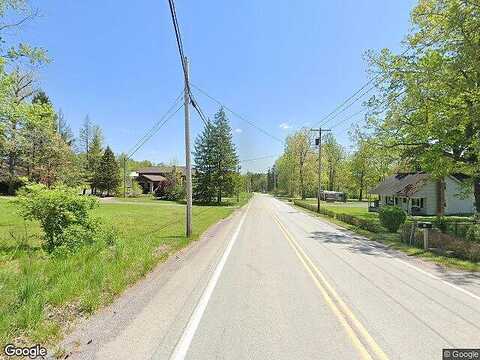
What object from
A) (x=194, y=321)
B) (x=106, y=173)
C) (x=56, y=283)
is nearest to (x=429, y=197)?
(x=194, y=321)

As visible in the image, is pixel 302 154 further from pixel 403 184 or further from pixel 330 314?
pixel 330 314

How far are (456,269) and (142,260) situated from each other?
33.3ft

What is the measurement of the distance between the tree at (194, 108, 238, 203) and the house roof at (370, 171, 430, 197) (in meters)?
23.4

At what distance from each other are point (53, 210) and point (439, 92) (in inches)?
877

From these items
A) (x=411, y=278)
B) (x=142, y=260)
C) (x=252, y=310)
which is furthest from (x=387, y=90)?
(x=252, y=310)

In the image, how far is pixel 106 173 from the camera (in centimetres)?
7550

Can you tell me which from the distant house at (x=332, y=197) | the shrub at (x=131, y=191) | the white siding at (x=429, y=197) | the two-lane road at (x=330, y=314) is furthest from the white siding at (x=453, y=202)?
the shrub at (x=131, y=191)

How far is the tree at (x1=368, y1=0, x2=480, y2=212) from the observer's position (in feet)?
67.3

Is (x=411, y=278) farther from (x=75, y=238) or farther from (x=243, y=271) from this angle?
(x=75, y=238)

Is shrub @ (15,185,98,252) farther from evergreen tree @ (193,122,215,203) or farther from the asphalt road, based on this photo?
evergreen tree @ (193,122,215,203)

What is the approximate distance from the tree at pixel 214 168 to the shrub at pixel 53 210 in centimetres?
5130

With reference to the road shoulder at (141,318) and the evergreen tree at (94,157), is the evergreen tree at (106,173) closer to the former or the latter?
the evergreen tree at (94,157)

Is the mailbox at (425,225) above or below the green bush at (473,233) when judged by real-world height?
above

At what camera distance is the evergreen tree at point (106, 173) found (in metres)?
75.2
